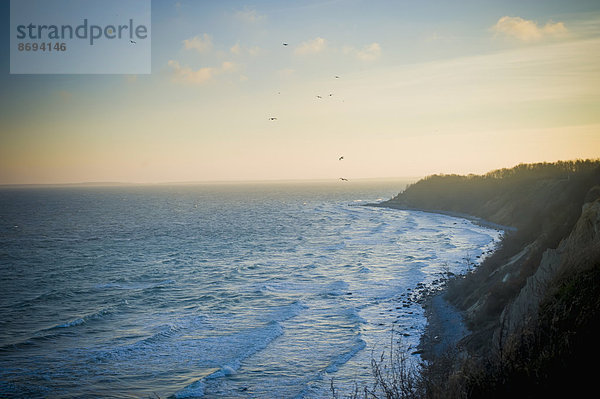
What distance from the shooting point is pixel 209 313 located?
26.0m

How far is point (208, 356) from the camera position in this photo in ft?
62.7

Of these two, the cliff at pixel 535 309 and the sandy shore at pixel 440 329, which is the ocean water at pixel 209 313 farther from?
the cliff at pixel 535 309

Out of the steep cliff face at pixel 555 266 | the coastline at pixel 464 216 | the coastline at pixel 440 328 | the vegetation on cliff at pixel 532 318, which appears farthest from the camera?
the coastline at pixel 464 216

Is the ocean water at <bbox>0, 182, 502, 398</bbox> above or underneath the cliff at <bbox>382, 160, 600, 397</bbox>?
underneath

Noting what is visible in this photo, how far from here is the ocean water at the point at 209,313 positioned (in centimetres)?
1694

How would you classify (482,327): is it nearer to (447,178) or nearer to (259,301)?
(259,301)

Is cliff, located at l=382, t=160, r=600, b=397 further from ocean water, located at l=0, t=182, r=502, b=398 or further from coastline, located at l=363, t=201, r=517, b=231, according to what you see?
coastline, located at l=363, t=201, r=517, b=231

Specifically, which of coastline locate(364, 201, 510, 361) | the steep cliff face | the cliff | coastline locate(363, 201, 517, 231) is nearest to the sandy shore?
coastline locate(364, 201, 510, 361)

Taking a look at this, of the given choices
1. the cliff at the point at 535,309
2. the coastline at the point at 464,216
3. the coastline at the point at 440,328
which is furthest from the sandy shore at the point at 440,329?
the coastline at the point at 464,216

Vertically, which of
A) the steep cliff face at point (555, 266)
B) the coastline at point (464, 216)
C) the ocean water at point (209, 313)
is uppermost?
the steep cliff face at point (555, 266)

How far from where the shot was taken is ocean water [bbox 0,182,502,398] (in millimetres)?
16938

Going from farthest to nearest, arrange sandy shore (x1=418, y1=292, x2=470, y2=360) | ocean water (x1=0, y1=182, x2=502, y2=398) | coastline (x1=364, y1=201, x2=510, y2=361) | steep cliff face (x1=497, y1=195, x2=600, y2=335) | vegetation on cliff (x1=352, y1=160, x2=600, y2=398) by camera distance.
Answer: sandy shore (x1=418, y1=292, x2=470, y2=360) < coastline (x1=364, y1=201, x2=510, y2=361) < ocean water (x1=0, y1=182, x2=502, y2=398) < steep cliff face (x1=497, y1=195, x2=600, y2=335) < vegetation on cliff (x1=352, y1=160, x2=600, y2=398)

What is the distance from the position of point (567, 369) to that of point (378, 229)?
62564 millimetres

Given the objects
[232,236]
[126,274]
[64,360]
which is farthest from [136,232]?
[64,360]
